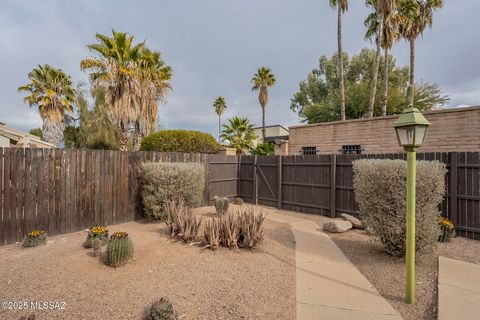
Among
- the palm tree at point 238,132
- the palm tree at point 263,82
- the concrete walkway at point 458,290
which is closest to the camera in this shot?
the concrete walkway at point 458,290

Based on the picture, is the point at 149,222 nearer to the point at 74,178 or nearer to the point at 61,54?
the point at 74,178

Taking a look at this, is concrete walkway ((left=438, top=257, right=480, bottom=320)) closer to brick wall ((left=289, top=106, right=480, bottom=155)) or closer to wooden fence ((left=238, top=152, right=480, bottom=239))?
wooden fence ((left=238, top=152, right=480, bottom=239))

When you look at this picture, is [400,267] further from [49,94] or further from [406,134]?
[49,94]

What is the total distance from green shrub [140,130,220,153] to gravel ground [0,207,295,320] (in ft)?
21.4

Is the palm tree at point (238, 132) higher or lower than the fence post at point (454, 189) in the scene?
higher

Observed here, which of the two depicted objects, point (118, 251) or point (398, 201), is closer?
point (118, 251)

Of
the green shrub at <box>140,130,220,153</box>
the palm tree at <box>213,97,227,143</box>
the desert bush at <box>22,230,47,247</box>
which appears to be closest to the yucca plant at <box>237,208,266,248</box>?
the desert bush at <box>22,230,47,247</box>

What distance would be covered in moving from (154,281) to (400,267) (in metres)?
3.74

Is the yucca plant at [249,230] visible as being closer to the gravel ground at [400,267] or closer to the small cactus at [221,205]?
the gravel ground at [400,267]

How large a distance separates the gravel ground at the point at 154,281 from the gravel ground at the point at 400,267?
3.89ft

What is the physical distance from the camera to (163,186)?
20.6 feet

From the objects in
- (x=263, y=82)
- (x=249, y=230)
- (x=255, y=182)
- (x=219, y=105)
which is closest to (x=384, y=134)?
(x=255, y=182)

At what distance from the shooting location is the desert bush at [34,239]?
443 centimetres

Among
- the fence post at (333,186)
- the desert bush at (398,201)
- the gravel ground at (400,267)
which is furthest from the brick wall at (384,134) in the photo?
the desert bush at (398,201)
